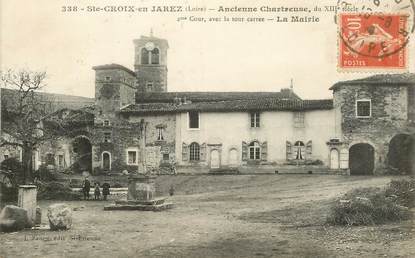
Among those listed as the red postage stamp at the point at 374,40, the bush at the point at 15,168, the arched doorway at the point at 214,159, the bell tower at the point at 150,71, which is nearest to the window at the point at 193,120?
the arched doorway at the point at 214,159

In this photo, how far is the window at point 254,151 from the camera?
2872cm

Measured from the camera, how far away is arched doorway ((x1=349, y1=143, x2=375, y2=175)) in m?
26.0

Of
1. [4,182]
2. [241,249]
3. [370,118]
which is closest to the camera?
[241,249]

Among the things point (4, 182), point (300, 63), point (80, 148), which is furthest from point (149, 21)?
point (80, 148)

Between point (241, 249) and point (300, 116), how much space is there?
65.4 feet

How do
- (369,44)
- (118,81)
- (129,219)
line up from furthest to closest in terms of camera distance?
(118,81), (129,219), (369,44)

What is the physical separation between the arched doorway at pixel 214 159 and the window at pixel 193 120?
5.92 feet

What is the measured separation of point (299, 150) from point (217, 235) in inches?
735

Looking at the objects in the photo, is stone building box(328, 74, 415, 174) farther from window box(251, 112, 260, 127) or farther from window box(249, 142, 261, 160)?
window box(251, 112, 260, 127)

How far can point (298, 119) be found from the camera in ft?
A: 91.9

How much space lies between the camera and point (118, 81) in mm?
30812

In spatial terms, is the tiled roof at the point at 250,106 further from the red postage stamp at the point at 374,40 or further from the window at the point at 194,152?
the red postage stamp at the point at 374,40

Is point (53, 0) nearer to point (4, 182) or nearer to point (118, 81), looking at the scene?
point (4, 182)

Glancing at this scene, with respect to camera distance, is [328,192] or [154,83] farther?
[154,83]
